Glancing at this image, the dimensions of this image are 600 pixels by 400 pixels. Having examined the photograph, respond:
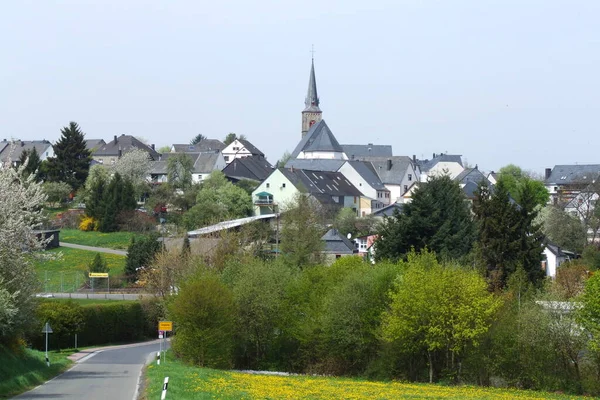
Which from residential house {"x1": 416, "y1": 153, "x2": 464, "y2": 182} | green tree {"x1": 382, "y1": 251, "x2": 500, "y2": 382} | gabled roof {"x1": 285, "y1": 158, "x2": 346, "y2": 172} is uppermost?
residential house {"x1": 416, "y1": 153, "x2": 464, "y2": 182}

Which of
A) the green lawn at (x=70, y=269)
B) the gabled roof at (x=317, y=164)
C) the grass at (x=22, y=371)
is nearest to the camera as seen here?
the grass at (x=22, y=371)

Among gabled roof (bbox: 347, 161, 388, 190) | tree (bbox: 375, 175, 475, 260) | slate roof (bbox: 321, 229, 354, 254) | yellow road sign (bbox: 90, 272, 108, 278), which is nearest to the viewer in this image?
tree (bbox: 375, 175, 475, 260)

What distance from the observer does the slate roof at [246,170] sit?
138 metres

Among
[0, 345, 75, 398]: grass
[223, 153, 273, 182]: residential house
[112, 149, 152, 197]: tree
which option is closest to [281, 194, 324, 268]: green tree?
[0, 345, 75, 398]: grass

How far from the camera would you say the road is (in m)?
28.6

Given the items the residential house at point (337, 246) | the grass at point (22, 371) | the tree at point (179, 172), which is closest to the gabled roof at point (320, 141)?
the tree at point (179, 172)

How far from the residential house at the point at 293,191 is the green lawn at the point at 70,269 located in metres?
32.6

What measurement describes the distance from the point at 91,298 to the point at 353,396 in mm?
41712

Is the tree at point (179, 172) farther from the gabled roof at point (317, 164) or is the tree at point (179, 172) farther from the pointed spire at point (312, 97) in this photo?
the pointed spire at point (312, 97)

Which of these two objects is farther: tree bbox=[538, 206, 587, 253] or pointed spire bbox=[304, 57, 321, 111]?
pointed spire bbox=[304, 57, 321, 111]

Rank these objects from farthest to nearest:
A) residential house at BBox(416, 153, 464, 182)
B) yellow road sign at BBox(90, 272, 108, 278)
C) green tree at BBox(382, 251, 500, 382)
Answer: residential house at BBox(416, 153, 464, 182), yellow road sign at BBox(90, 272, 108, 278), green tree at BBox(382, 251, 500, 382)

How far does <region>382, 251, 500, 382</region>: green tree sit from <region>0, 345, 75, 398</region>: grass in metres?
14.5

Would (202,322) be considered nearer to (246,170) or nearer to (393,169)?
(246,170)

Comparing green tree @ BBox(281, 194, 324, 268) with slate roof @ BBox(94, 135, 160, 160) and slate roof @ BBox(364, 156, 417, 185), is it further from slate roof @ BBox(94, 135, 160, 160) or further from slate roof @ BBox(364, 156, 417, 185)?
slate roof @ BBox(94, 135, 160, 160)
